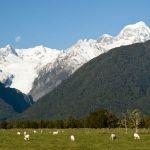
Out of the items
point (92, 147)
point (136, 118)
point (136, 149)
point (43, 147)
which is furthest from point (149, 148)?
point (136, 118)

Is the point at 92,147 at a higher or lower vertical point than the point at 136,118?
lower

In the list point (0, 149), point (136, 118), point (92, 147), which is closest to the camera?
point (0, 149)

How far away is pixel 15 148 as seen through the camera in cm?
7944

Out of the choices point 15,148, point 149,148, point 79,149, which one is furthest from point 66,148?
point 149,148

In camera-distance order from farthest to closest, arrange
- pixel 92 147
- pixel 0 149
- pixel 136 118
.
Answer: pixel 136 118
pixel 92 147
pixel 0 149

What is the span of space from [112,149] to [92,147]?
15.2 ft

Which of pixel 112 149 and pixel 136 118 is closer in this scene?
pixel 112 149

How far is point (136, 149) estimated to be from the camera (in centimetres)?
7819

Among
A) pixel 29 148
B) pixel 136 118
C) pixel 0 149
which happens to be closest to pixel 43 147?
pixel 29 148

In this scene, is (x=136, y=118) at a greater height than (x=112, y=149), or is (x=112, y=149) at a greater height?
(x=136, y=118)

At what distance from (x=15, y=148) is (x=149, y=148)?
2100cm

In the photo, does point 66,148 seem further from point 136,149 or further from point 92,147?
point 136,149

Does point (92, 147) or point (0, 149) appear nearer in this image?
point (0, 149)

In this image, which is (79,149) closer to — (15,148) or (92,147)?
(92,147)
